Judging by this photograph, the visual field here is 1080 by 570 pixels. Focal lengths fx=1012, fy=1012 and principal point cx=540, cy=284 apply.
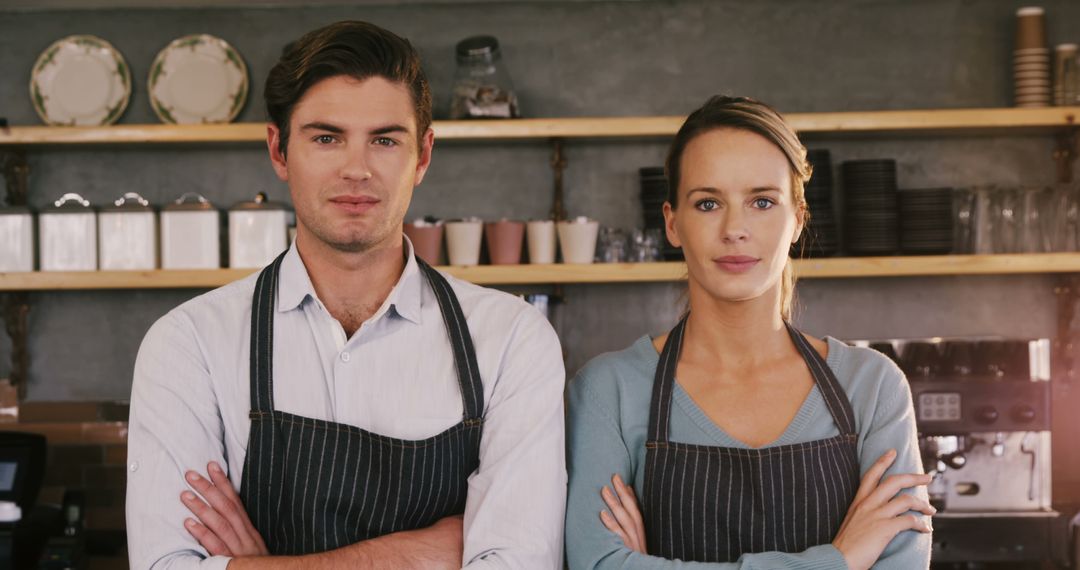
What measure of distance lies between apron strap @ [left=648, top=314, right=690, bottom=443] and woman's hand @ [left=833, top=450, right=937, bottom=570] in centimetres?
32

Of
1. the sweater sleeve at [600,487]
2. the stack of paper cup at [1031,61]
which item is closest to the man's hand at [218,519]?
the sweater sleeve at [600,487]

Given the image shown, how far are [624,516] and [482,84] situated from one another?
80.3 inches

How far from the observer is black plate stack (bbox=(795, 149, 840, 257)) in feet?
10.7

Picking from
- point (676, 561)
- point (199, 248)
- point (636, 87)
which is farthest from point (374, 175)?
point (636, 87)

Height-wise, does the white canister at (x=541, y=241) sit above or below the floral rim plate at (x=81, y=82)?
below

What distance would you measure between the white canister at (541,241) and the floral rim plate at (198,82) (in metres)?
1.16

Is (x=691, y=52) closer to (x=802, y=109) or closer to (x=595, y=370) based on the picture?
(x=802, y=109)

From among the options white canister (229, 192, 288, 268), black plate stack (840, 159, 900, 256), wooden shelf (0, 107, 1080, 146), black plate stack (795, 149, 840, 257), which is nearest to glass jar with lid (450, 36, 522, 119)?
wooden shelf (0, 107, 1080, 146)

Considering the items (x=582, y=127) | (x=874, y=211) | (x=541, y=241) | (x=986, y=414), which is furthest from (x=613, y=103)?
(x=986, y=414)

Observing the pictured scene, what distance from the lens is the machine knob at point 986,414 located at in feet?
9.87

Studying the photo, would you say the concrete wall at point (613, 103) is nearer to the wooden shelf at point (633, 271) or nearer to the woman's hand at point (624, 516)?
the wooden shelf at point (633, 271)

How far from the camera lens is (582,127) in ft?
10.8

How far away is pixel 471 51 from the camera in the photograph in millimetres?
3359

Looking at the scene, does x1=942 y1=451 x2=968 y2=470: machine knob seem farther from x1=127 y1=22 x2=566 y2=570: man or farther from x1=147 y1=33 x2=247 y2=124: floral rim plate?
x1=147 y1=33 x2=247 y2=124: floral rim plate
